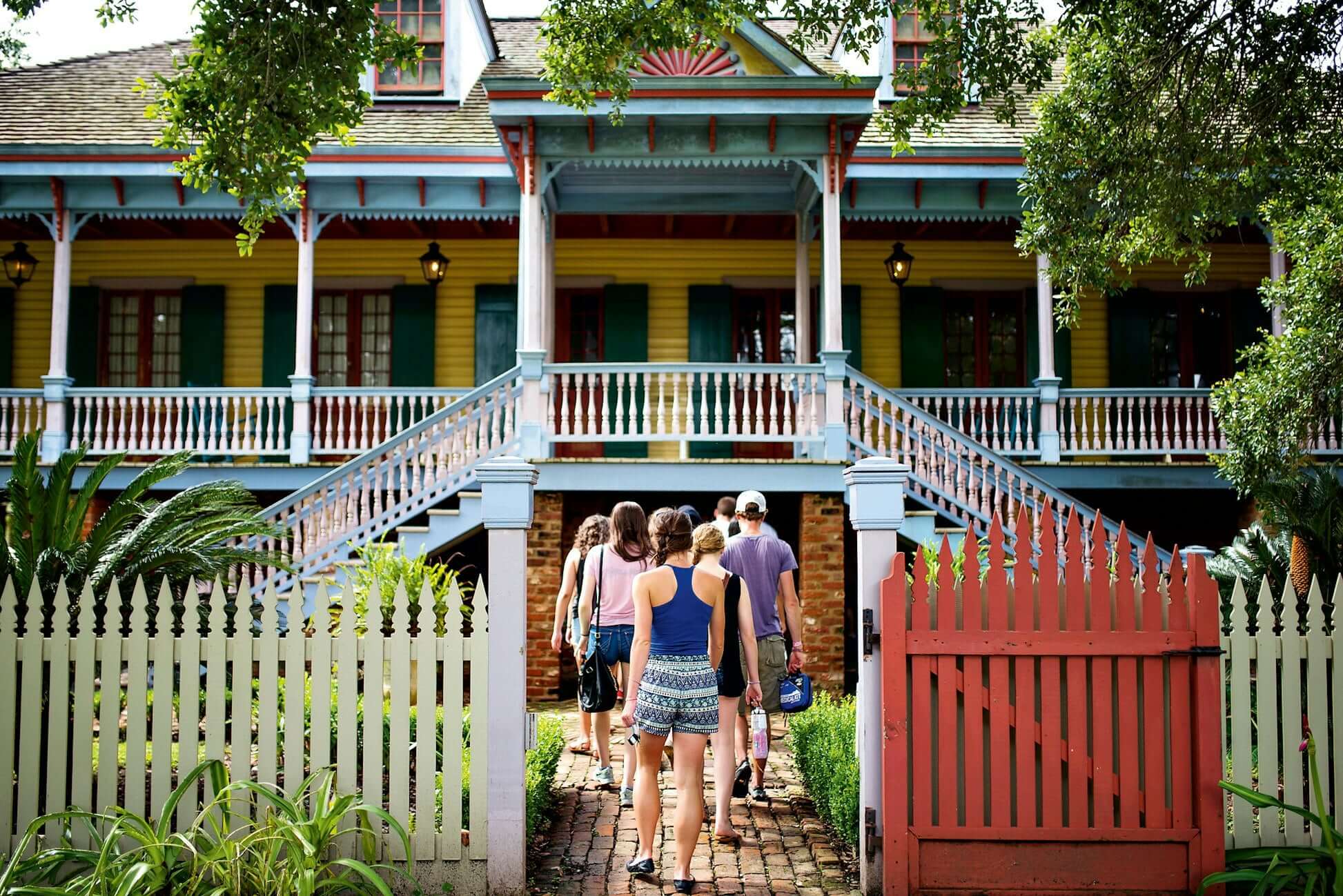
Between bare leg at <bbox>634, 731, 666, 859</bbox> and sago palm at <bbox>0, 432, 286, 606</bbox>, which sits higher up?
sago palm at <bbox>0, 432, 286, 606</bbox>

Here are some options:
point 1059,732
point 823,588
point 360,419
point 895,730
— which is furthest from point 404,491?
point 1059,732

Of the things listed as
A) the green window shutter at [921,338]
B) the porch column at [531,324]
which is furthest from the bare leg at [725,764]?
the green window shutter at [921,338]

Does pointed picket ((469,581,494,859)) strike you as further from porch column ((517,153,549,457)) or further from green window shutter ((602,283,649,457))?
green window shutter ((602,283,649,457))

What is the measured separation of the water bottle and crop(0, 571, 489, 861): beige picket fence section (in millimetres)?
1713

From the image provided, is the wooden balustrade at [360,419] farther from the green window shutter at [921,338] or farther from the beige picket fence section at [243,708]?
the beige picket fence section at [243,708]

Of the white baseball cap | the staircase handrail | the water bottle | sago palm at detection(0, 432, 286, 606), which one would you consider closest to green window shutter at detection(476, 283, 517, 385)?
the staircase handrail

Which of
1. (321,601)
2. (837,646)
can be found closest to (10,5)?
(321,601)

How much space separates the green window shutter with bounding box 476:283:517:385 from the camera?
49.3 feet

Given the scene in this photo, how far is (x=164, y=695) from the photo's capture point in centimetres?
488

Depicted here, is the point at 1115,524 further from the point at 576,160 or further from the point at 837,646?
the point at 576,160

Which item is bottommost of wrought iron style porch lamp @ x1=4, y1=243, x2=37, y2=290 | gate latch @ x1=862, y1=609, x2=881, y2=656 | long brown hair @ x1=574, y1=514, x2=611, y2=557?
gate latch @ x1=862, y1=609, x2=881, y2=656

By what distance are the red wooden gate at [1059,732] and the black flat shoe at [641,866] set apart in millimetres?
1043

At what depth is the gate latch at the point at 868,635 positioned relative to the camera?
494cm

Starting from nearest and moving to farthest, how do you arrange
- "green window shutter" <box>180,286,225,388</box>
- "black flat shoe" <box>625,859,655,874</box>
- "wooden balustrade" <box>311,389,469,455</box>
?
"black flat shoe" <box>625,859,655,874</box>
"wooden balustrade" <box>311,389,469,455</box>
"green window shutter" <box>180,286,225,388</box>
